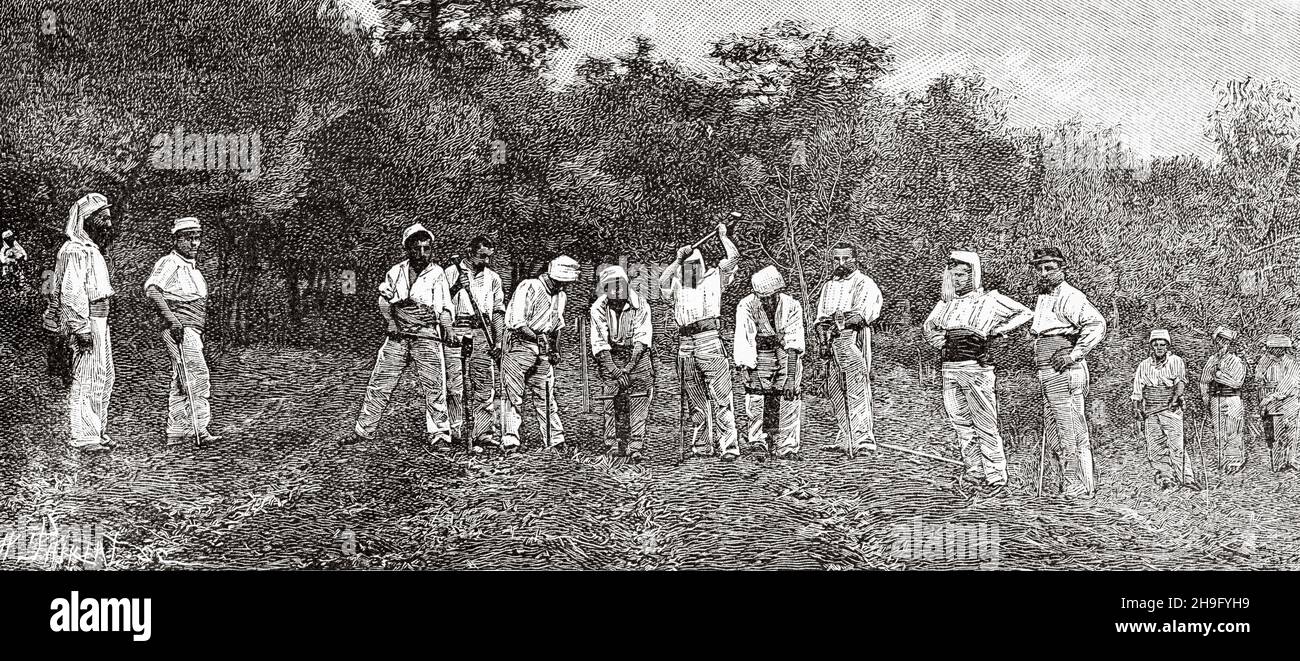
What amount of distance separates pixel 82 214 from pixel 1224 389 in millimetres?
6736

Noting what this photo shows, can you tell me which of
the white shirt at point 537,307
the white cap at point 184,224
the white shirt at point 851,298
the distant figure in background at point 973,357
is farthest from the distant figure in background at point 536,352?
the distant figure in background at point 973,357

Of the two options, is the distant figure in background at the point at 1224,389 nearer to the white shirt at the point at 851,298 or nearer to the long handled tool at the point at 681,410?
the white shirt at the point at 851,298

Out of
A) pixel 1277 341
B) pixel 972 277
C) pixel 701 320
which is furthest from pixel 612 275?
pixel 1277 341

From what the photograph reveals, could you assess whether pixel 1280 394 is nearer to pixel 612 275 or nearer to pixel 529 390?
pixel 612 275

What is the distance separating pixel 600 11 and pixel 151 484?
3736mm

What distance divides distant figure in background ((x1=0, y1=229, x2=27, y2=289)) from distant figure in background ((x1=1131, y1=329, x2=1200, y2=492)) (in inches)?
255

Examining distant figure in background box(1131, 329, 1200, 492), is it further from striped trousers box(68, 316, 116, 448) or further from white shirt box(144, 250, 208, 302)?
striped trousers box(68, 316, 116, 448)

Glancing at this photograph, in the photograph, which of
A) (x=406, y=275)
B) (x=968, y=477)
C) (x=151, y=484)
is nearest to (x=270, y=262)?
(x=406, y=275)

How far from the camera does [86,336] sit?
6117 mm

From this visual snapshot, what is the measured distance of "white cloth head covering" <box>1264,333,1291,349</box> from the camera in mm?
6285

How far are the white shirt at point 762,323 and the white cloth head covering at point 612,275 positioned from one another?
0.69 metres

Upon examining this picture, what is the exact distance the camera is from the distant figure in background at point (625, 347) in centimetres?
616

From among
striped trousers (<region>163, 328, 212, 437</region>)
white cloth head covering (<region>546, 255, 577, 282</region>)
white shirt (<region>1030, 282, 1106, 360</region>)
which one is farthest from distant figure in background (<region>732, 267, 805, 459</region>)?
striped trousers (<region>163, 328, 212, 437</region>)

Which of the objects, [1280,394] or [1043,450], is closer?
[1043,450]
